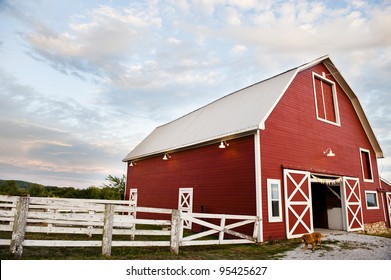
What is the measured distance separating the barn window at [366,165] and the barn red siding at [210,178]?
8639 millimetres

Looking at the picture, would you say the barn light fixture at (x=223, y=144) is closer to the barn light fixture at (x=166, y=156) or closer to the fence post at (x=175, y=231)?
the fence post at (x=175, y=231)

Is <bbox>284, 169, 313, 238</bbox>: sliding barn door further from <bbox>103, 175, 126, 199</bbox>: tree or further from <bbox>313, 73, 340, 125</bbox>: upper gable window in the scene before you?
<bbox>103, 175, 126, 199</bbox>: tree

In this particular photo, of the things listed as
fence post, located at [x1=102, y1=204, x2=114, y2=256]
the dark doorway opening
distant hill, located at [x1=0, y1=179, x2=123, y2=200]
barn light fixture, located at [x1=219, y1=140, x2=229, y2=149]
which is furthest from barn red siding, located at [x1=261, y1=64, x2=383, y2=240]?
distant hill, located at [x1=0, y1=179, x2=123, y2=200]

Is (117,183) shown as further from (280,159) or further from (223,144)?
(280,159)

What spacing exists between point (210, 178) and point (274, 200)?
9.52 ft

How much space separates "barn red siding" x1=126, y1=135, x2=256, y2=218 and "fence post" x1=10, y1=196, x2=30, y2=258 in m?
6.83

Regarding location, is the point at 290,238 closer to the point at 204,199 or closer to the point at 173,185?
the point at 204,199

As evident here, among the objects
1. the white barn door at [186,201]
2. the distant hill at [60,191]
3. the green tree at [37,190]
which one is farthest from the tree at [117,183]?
the white barn door at [186,201]

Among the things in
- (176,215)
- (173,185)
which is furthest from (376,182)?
(176,215)

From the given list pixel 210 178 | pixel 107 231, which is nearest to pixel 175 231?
pixel 107 231

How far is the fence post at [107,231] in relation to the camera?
6402 mm

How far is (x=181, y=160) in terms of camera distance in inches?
545

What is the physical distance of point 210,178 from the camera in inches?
462

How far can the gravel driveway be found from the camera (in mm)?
7354
